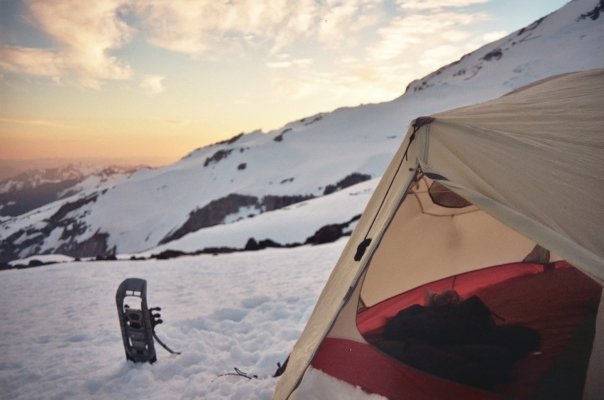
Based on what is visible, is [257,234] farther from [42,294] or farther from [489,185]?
[489,185]

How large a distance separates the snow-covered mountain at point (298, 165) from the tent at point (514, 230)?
31684 mm

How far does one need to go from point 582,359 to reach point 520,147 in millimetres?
1924

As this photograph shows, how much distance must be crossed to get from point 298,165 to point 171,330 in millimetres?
51748

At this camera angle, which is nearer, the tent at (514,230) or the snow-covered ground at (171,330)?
the tent at (514,230)

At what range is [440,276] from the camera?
203 inches

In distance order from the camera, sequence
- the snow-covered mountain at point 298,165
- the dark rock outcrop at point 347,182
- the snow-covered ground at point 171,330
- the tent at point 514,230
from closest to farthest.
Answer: the tent at point 514,230 < the snow-covered ground at point 171,330 < the dark rock outcrop at point 347,182 < the snow-covered mountain at point 298,165

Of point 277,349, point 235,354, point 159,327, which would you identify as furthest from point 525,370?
point 159,327

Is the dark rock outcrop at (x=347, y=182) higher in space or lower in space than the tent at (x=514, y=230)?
lower

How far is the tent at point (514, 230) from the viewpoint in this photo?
107 inches

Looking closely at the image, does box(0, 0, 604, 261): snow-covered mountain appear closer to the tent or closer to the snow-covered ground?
the snow-covered ground

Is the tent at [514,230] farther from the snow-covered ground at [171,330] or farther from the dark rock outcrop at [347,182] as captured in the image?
the dark rock outcrop at [347,182]

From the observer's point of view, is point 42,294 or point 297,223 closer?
point 42,294

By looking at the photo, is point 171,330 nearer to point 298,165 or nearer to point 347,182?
point 347,182

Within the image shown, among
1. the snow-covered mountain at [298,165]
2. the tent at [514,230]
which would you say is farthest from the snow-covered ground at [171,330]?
the snow-covered mountain at [298,165]
